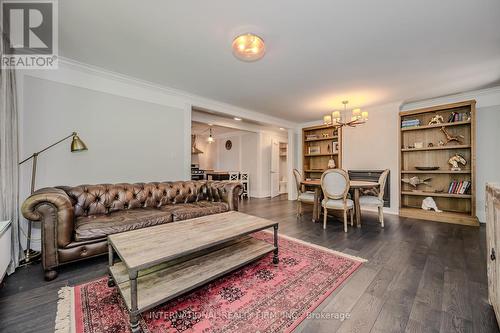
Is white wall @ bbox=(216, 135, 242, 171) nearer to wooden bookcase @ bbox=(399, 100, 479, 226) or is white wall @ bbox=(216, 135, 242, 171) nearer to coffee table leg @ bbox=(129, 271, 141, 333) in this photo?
wooden bookcase @ bbox=(399, 100, 479, 226)

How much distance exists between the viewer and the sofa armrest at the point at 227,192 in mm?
3287

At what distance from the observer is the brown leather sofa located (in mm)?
1877

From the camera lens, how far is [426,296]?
5.25 ft

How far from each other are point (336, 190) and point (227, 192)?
1850 millimetres

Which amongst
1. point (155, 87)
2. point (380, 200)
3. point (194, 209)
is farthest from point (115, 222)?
point (380, 200)

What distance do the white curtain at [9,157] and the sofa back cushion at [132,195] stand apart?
431mm

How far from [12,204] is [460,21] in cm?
490

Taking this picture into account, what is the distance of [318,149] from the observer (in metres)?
6.14

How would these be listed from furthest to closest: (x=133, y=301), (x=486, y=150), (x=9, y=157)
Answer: (x=486, y=150)
(x=9, y=157)
(x=133, y=301)

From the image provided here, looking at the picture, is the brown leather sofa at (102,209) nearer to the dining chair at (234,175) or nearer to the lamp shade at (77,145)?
the lamp shade at (77,145)

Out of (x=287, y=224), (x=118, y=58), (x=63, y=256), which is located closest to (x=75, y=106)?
(x=118, y=58)

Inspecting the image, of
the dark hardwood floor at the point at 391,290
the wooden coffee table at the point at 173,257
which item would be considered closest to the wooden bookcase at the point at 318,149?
the dark hardwood floor at the point at 391,290

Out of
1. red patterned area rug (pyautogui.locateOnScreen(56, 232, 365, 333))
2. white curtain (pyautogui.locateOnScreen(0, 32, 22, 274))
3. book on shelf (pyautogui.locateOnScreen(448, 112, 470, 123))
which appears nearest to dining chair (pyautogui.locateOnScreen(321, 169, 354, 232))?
red patterned area rug (pyautogui.locateOnScreen(56, 232, 365, 333))

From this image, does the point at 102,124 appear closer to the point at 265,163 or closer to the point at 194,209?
the point at 194,209
